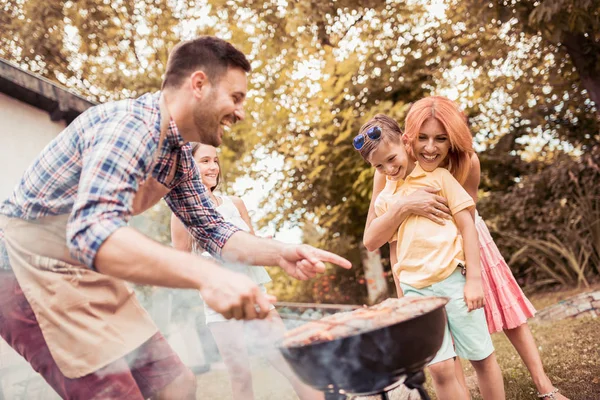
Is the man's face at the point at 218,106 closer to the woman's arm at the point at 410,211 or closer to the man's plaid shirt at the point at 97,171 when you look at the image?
the man's plaid shirt at the point at 97,171

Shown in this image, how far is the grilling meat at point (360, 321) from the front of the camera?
1819 millimetres

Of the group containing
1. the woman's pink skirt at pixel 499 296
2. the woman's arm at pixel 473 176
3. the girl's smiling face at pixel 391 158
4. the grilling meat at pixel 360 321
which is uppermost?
the girl's smiling face at pixel 391 158

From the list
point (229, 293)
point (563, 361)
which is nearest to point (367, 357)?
point (229, 293)

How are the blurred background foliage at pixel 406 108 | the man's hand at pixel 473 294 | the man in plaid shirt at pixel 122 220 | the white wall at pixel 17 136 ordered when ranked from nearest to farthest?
the man in plaid shirt at pixel 122 220 < the man's hand at pixel 473 294 < the white wall at pixel 17 136 < the blurred background foliage at pixel 406 108

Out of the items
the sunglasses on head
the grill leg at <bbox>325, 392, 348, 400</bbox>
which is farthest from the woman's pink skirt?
the grill leg at <bbox>325, 392, 348, 400</bbox>

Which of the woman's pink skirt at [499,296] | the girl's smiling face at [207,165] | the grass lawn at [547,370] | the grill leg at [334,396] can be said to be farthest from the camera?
the grass lawn at [547,370]

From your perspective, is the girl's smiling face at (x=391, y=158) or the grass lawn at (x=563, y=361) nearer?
the girl's smiling face at (x=391, y=158)

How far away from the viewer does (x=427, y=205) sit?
2.69m

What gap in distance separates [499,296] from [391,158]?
1.09m

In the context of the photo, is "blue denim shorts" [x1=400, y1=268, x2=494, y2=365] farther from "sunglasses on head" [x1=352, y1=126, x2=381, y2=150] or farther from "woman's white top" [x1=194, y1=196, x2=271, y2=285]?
"woman's white top" [x1=194, y1=196, x2=271, y2=285]

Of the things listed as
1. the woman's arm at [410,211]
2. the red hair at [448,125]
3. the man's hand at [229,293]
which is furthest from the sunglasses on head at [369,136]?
the man's hand at [229,293]

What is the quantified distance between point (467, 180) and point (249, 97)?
690 cm

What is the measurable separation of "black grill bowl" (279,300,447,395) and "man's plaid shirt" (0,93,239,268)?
0.76 m

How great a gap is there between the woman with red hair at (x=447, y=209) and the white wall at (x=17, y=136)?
464 centimetres
